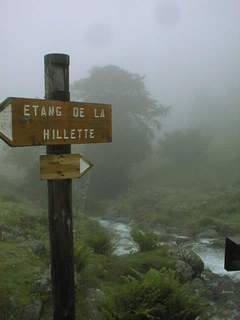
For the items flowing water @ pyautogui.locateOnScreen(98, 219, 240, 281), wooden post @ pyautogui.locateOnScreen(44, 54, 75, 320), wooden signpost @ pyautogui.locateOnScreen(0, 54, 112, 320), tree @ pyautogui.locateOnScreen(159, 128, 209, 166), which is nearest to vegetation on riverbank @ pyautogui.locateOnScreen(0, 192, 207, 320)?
wooden post @ pyautogui.locateOnScreen(44, 54, 75, 320)

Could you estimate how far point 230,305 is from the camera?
10.0 metres

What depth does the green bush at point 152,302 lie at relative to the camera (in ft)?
18.0

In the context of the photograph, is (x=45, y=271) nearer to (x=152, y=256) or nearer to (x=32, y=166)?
(x=152, y=256)

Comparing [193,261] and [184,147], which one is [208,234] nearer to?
[193,261]

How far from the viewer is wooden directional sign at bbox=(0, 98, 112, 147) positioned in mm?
4008

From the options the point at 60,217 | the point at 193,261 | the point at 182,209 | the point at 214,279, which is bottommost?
the point at 214,279

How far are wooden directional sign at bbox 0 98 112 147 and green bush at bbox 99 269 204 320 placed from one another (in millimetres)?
2343

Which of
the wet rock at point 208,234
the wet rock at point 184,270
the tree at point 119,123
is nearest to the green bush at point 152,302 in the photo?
the wet rock at point 184,270

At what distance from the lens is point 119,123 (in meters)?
31.2

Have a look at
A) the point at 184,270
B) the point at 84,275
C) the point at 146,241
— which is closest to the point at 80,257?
the point at 84,275

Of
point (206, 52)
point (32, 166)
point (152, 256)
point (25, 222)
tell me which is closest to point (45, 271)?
point (152, 256)

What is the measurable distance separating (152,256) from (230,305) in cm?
226

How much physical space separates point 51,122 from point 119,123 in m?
27.0

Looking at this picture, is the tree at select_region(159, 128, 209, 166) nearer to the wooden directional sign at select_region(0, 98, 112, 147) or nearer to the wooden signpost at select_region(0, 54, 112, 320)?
the wooden directional sign at select_region(0, 98, 112, 147)
